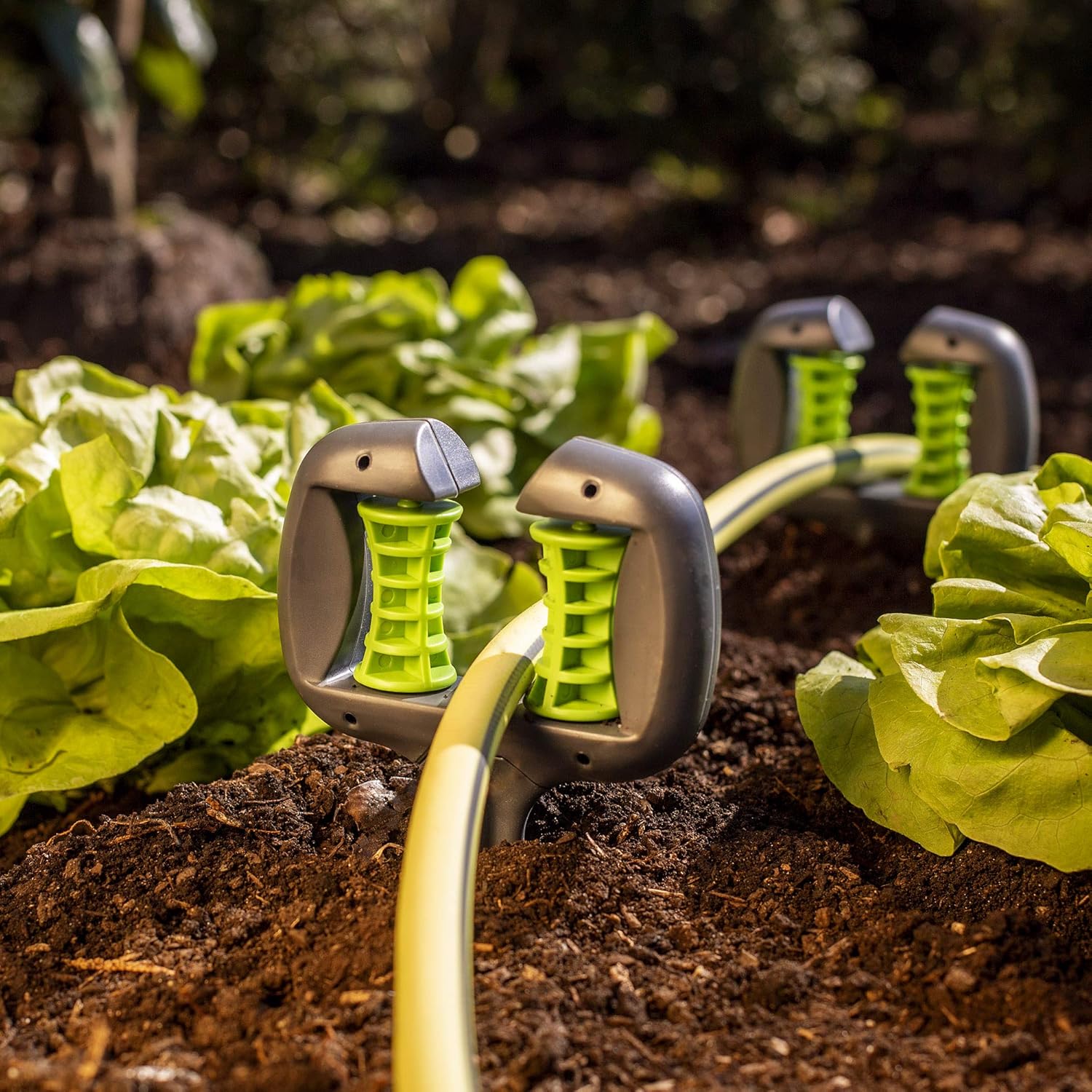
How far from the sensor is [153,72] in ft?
15.5

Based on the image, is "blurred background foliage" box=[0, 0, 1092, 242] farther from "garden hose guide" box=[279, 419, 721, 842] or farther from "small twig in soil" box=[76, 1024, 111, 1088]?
"small twig in soil" box=[76, 1024, 111, 1088]

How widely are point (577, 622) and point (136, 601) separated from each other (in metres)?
0.66

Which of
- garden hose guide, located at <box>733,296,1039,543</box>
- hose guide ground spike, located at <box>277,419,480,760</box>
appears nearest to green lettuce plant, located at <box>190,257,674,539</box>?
garden hose guide, located at <box>733,296,1039,543</box>

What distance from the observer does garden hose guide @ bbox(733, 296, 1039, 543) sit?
2348 millimetres

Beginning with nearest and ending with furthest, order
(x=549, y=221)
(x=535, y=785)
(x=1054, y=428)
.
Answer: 1. (x=535, y=785)
2. (x=1054, y=428)
3. (x=549, y=221)

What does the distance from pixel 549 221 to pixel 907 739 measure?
17.6ft

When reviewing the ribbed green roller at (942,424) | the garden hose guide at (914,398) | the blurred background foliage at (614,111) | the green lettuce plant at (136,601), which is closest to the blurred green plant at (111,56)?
the blurred background foliage at (614,111)

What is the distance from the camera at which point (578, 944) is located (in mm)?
1352

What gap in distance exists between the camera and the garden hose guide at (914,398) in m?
2.35

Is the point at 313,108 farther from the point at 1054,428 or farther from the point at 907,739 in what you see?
the point at 907,739

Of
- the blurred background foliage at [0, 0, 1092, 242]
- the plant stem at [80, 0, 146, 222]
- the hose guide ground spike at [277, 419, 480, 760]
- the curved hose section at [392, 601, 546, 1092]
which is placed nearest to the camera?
the curved hose section at [392, 601, 546, 1092]

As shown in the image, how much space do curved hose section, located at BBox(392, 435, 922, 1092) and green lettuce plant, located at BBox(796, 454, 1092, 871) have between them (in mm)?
464

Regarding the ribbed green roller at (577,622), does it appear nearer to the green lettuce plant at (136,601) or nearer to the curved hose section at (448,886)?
the curved hose section at (448,886)

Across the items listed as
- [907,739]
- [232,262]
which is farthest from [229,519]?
[232,262]
